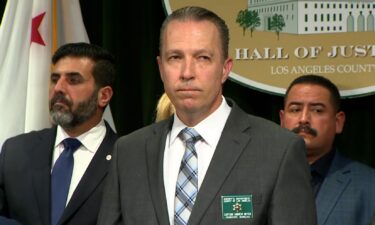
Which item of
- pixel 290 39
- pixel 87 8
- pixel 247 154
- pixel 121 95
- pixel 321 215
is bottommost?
pixel 321 215

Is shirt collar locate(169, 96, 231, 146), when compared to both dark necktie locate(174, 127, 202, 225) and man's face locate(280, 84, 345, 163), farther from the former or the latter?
man's face locate(280, 84, 345, 163)

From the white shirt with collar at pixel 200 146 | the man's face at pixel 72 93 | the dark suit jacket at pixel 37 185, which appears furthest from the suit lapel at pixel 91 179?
the white shirt with collar at pixel 200 146

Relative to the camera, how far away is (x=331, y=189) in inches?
98.8

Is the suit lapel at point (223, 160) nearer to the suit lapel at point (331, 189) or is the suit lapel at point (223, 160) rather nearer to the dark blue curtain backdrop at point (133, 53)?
the suit lapel at point (331, 189)

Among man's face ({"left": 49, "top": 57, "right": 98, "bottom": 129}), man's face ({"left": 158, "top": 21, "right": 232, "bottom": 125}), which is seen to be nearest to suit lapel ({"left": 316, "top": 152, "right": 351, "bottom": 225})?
man's face ({"left": 49, "top": 57, "right": 98, "bottom": 129})

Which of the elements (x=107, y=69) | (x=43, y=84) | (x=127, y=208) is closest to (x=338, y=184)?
(x=107, y=69)

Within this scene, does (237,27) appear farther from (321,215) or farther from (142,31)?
(321,215)

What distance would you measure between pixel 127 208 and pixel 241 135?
12.5 inches

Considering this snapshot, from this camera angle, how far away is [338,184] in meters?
2.51

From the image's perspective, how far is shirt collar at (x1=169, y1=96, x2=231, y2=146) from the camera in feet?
5.40

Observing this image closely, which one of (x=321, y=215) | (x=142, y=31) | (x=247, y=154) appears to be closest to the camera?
(x=247, y=154)

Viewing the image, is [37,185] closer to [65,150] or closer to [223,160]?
[65,150]

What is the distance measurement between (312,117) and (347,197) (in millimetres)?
373

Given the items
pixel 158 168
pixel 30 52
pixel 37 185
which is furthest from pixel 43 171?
pixel 30 52
